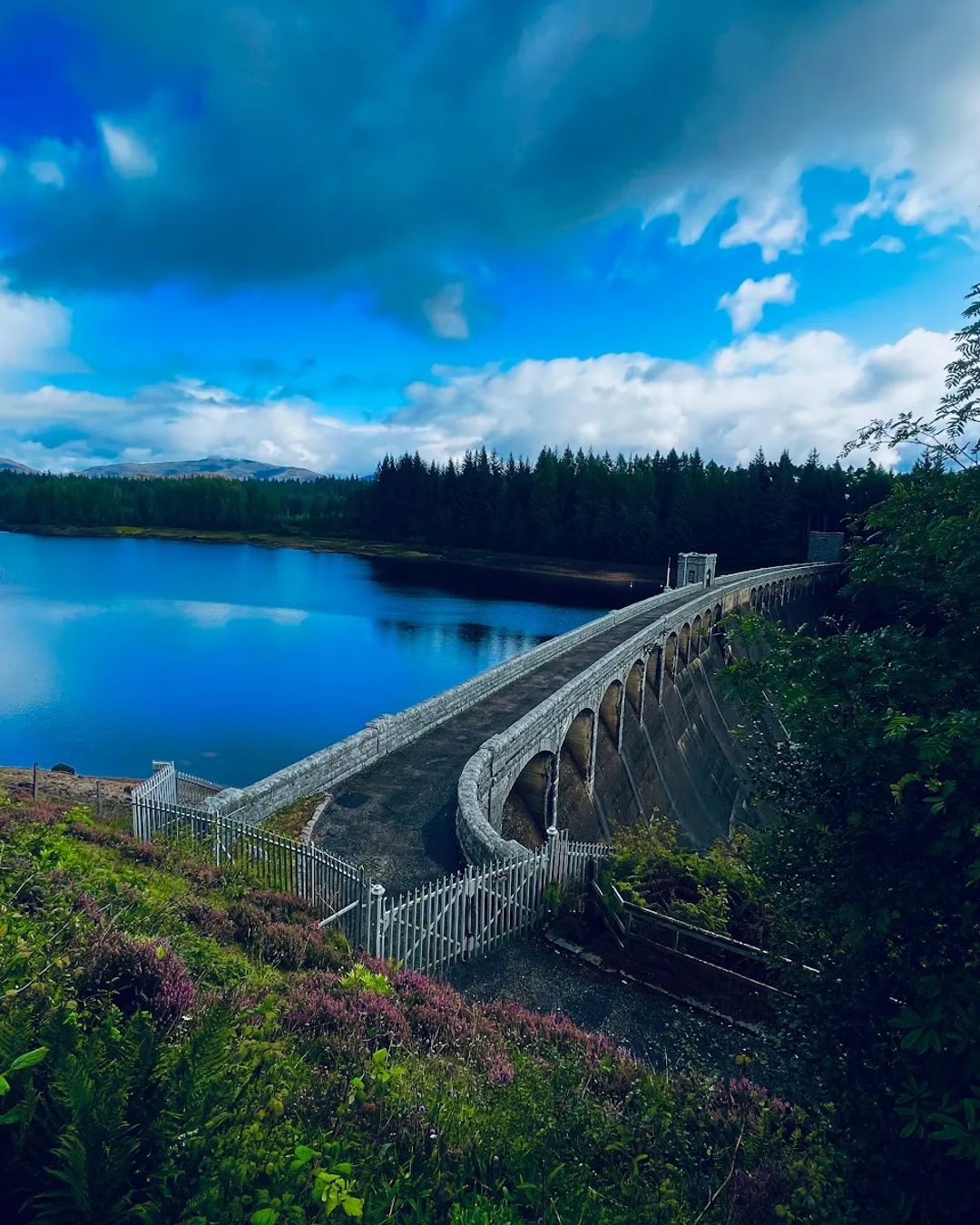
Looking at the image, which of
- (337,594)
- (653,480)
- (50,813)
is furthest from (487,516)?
(50,813)

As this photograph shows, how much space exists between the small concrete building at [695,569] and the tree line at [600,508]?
3521cm

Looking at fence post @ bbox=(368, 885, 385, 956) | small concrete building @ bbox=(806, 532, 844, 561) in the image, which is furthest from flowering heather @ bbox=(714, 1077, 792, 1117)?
small concrete building @ bbox=(806, 532, 844, 561)

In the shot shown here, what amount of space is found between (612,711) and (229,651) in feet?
118

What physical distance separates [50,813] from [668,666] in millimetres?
37076

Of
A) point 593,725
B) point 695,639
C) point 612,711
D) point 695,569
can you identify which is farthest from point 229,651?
point 695,569

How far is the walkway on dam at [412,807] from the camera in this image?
46.1ft

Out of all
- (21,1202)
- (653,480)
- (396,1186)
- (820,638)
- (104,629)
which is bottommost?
(104,629)

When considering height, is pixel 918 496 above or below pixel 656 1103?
above

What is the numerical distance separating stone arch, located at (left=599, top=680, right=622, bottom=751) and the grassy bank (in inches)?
916

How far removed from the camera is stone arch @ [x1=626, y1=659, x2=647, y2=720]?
34.8 meters

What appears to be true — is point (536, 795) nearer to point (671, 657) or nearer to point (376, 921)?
point (376, 921)

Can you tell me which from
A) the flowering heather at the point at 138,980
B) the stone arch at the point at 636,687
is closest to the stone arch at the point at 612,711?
the stone arch at the point at 636,687

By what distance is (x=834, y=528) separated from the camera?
110312 mm

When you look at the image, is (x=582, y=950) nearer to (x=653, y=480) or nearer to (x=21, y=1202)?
(x=21, y=1202)
